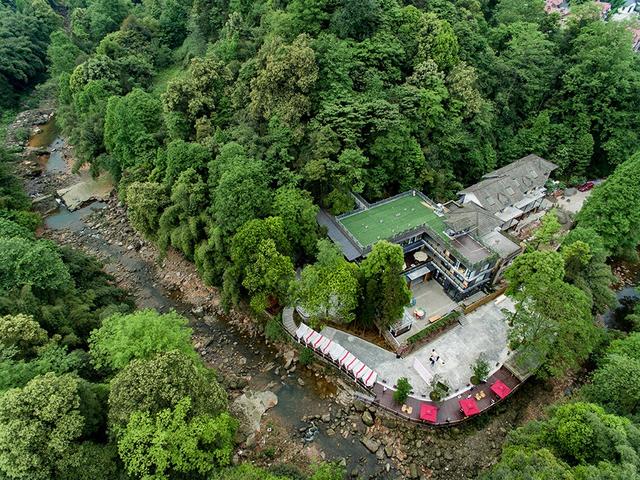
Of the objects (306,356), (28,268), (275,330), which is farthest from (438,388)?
(28,268)

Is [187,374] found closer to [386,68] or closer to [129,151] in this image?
[129,151]

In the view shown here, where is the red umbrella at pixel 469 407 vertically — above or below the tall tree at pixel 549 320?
below

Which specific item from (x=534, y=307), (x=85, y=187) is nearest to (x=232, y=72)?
(x=85, y=187)

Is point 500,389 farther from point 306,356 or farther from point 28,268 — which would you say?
point 28,268

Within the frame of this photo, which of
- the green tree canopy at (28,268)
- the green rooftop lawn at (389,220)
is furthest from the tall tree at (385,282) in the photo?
the green tree canopy at (28,268)

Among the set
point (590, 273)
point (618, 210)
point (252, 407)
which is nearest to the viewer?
point (252, 407)

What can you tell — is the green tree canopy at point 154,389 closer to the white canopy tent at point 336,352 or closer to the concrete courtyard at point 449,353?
the white canopy tent at point 336,352
